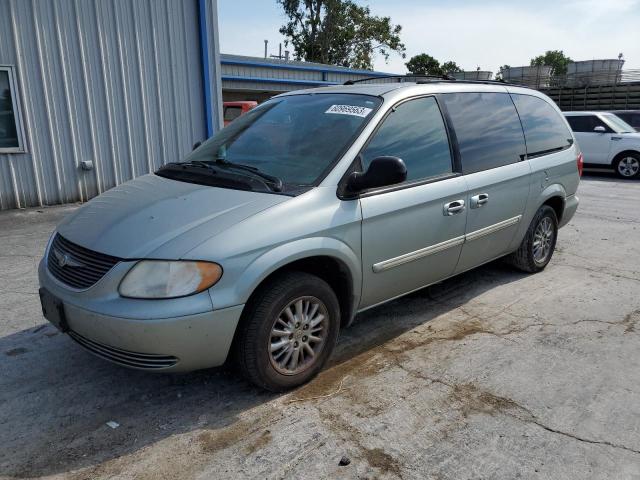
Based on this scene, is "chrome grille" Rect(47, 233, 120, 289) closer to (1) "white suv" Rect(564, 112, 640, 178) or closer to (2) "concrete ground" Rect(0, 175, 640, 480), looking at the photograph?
(2) "concrete ground" Rect(0, 175, 640, 480)

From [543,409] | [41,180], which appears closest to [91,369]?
[543,409]

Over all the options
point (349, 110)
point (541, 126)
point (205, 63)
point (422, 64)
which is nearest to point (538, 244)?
point (541, 126)

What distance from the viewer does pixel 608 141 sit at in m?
13.2

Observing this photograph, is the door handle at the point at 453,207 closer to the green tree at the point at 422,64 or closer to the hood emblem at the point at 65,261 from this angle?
the hood emblem at the point at 65,261

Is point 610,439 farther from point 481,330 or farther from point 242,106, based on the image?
point 242,106

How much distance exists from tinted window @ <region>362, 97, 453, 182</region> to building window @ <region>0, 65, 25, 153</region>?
6.92 meters

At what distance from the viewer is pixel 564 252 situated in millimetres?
6285

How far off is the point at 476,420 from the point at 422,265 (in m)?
1.22

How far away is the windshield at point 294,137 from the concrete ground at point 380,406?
4.38ft

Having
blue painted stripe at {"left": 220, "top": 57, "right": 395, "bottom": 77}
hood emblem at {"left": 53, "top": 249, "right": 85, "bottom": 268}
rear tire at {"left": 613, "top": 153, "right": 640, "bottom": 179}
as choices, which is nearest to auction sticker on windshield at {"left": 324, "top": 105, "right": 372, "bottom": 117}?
hood emblem at {"left": 53, "top": 249, "right": 85, "bottom": 268}

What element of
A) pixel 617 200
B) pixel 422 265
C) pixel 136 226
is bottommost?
pixel 617 200

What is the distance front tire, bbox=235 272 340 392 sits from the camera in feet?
9.40

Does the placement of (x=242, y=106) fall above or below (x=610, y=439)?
above

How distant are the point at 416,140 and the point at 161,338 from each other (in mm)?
2237
